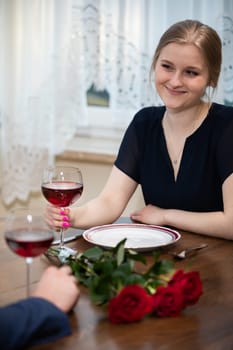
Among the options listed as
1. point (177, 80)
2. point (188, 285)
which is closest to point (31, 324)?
point (188, 285)

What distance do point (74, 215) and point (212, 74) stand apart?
0.65m

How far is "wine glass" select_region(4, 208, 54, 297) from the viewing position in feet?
4.19

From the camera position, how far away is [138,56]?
2.84 metres

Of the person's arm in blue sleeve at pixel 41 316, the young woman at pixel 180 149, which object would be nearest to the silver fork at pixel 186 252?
the young woman at pixel 180 149

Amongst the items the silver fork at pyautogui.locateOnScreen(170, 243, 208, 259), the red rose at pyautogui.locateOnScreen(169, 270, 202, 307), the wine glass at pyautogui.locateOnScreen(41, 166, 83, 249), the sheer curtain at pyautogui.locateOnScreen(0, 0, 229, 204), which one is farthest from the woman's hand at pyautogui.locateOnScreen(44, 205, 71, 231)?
the sheer curtain at pyautogui.locateOnScreen(0, 0, 229, 204)

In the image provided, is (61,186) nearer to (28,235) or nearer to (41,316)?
(28,235)

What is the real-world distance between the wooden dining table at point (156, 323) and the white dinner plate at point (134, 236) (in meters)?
0.10

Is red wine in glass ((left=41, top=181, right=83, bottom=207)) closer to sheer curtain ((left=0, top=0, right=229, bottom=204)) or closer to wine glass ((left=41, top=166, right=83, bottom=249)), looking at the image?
wine glass ((left=41, top=166, right=83, bottom=249))

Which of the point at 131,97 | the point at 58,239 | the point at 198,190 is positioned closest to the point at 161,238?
the point at 58,239

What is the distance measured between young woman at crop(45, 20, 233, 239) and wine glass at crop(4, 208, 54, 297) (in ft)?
2.13

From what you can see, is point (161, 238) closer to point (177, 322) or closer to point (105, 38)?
point (177, 322)

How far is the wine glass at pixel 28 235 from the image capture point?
1.28 m

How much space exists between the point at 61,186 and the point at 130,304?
0.59m

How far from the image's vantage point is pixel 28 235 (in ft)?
4.24
